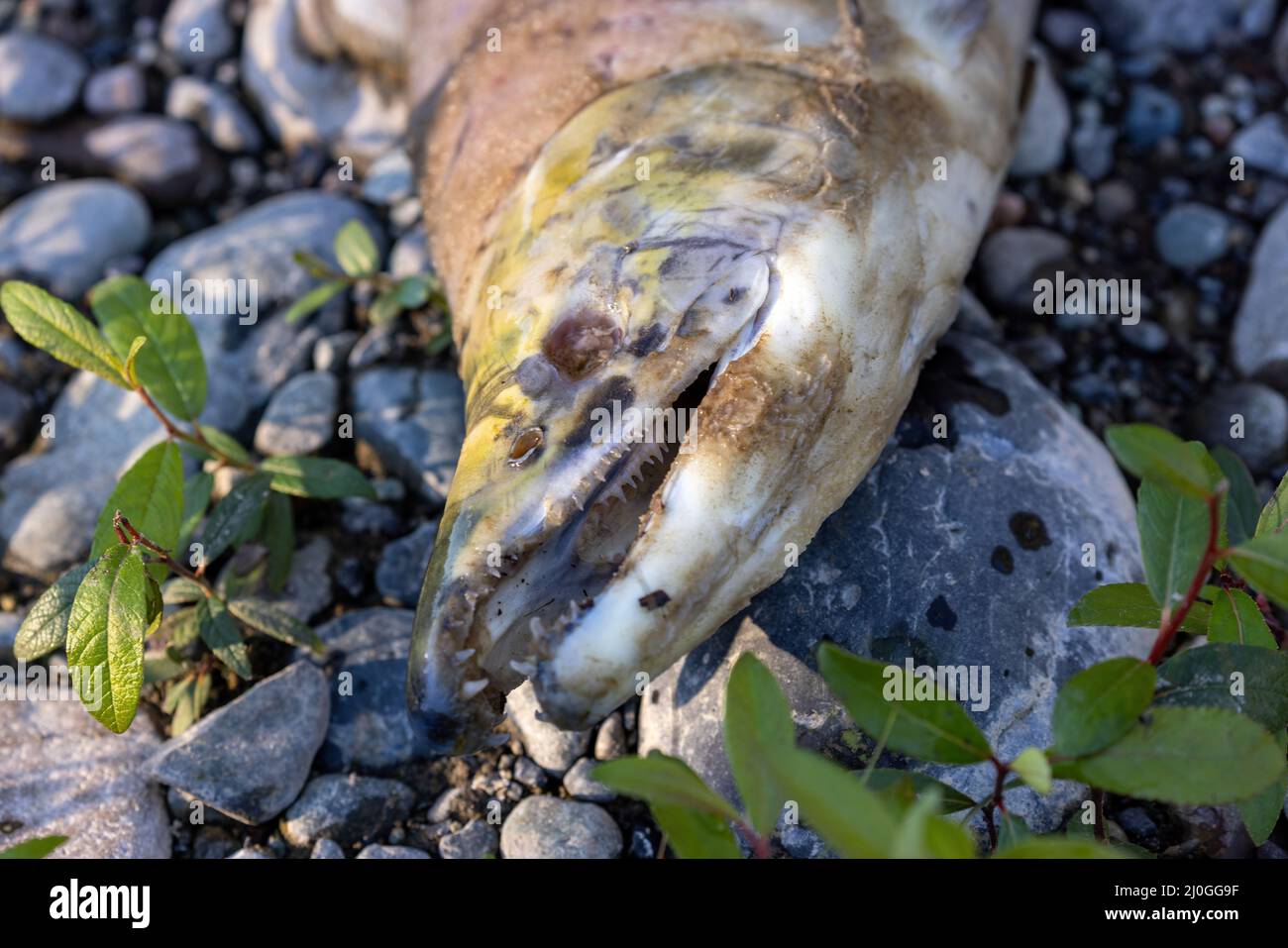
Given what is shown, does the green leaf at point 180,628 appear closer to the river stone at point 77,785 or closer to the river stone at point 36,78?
the river stone at point 77,785

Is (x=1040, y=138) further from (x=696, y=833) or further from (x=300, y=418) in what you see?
(x=696, y=833)

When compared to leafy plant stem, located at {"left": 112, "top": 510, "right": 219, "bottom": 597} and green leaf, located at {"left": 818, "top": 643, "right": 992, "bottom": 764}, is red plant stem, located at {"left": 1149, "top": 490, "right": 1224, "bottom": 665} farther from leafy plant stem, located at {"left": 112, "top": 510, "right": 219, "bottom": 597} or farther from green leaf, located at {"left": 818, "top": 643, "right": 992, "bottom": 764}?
leafy plant stem, located at {"left": 112, "top": 510, "right": 219, "bottom": 597}

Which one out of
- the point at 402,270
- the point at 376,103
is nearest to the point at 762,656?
the point at 402,270

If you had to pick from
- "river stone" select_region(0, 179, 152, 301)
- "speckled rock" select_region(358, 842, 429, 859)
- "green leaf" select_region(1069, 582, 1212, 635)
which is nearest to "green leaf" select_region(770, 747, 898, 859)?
"green leaf" select_region(1069, 582, 1212, 635)

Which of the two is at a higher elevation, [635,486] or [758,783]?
[635,486]

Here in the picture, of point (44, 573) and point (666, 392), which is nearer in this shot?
point (666, 392)

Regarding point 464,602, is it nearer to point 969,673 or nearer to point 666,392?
point 666,392
